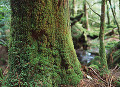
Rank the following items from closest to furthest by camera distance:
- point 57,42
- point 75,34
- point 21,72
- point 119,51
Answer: point 21,72, point 57,42, point 119,51, point 75,34

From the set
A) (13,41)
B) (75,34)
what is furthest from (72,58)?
(75,34)

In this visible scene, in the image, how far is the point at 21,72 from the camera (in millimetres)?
2352

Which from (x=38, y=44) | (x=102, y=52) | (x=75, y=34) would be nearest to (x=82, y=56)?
(x=75, y=34)

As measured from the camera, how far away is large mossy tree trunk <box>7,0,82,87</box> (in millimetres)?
2377

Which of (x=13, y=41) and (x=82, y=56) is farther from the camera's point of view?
(x=82, y=56)

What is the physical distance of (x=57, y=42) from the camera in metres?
2.95

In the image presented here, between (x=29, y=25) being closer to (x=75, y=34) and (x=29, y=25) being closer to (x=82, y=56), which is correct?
(x=82, y=56)

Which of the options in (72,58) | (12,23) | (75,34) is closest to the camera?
(12,23)

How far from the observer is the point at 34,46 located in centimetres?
252

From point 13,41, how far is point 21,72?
802mm

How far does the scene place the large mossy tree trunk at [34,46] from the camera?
238 cm

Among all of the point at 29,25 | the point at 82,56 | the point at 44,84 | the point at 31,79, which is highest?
the point at 29,25

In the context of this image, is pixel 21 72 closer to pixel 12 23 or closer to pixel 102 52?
pixel 12 23

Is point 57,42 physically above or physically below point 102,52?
above
